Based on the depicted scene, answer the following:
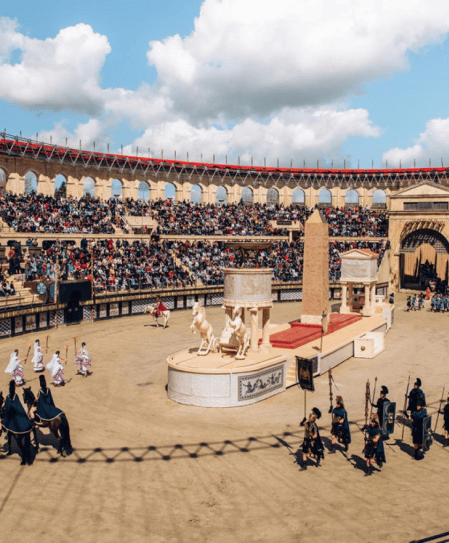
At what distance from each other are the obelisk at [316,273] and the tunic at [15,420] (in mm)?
20439

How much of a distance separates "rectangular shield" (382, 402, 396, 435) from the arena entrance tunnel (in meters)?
43.1

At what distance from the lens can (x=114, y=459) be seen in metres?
14.0

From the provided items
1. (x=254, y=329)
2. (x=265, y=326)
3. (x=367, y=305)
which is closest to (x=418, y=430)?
(x=254, y=329)

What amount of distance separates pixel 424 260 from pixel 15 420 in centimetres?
5508

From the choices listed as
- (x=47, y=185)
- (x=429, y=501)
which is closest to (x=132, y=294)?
(x=47, y=185)

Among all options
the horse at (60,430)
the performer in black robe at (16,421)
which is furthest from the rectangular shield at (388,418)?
the performer in black robe at (16,421)

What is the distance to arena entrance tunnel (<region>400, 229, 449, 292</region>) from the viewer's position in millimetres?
57312

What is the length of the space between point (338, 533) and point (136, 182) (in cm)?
5659

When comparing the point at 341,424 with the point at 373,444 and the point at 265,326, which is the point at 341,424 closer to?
the point at 373,444

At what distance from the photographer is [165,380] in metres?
22.3

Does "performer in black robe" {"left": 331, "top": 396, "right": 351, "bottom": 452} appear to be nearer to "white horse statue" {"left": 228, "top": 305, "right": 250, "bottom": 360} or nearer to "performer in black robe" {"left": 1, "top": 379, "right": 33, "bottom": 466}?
"white horse statue" {"left": 228, "top": 305, "right": 250, "bottom": 360}

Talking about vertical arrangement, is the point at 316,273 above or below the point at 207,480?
above

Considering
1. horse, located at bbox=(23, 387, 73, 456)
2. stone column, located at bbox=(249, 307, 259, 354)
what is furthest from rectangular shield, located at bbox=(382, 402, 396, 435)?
horse, located at bbox=(23, 387, 73, 456)

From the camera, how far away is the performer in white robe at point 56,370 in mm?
20766
